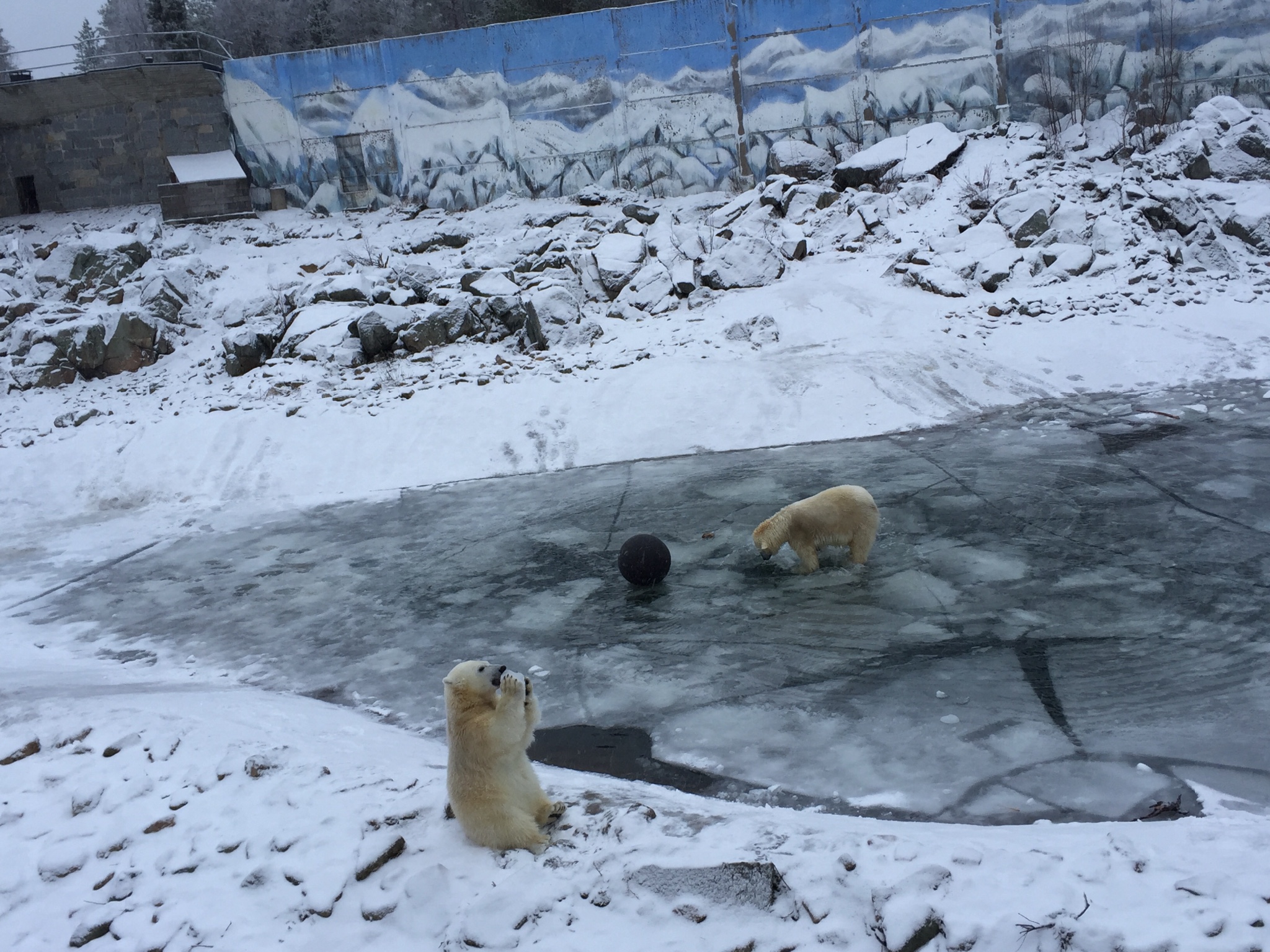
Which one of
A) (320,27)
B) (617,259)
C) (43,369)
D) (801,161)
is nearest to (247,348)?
(43,369)

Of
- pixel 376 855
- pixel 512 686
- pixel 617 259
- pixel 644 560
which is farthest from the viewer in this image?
pixel 617 259

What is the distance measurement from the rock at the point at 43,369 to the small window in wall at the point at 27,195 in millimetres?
10015

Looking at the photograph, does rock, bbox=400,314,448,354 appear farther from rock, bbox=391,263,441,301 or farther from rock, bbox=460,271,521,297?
rock, bbox=391,263,441,301

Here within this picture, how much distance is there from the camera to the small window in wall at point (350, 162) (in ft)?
70.8

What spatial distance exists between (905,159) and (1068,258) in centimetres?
460

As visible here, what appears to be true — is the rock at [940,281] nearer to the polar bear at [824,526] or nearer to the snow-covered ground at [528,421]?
the snow-covered ground at [528,421]

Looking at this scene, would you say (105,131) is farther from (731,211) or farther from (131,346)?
(731,211)

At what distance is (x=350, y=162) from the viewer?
854 inches

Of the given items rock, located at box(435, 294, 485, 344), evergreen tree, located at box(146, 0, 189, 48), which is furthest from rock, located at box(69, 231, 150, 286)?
evergreen tree, located at box(146, 0, 189, 48)

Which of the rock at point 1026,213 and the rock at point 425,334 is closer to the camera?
the rock at point 425,334

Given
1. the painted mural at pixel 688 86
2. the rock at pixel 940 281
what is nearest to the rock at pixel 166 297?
the painted mural at pixel 688 86

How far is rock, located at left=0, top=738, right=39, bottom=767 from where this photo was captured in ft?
15.0

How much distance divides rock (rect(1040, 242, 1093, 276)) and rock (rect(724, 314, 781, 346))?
4509 millimetres

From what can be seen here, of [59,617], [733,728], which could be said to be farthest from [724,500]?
[59,617]
